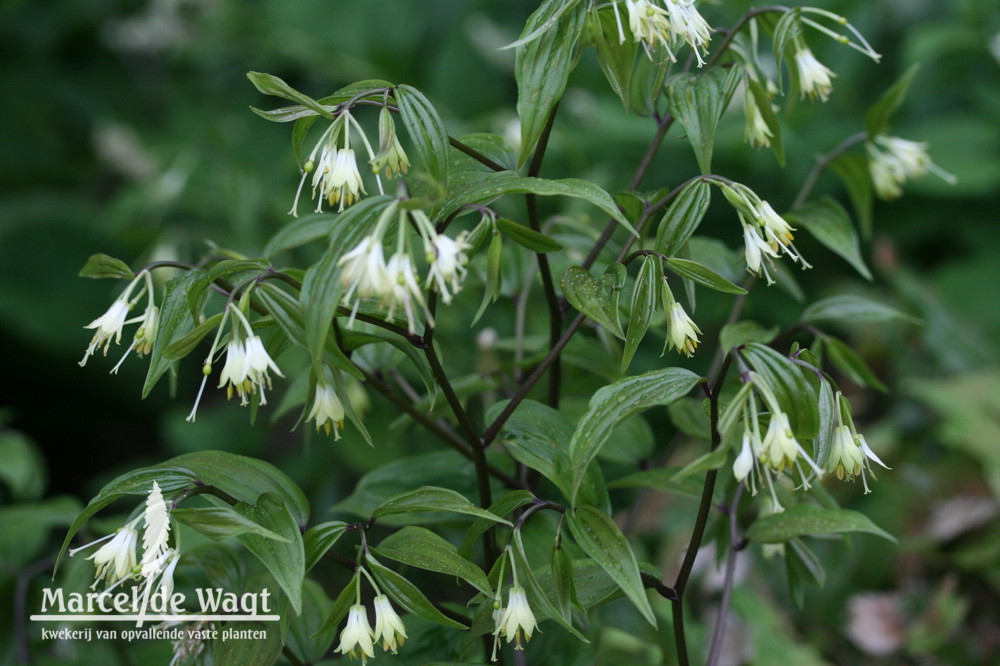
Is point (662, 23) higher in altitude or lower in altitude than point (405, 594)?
higher

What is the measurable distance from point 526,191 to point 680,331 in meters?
0.20

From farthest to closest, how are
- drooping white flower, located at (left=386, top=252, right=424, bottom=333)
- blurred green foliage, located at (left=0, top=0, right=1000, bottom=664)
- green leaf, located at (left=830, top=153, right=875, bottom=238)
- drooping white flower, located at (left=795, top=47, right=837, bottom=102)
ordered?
blurred green foliage, located at (left=0, top=0, right=1000, bottom=664) < green leaf, located at (left=830, top=153, right=875, bottom=238) < drooping white flower, located at (left=795, top=47, right=837, bottom=102) < drooping white flower, located at (left=386, top=252, right=424, bottom=333)

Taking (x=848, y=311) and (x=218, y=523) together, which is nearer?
(x=218, y=523)

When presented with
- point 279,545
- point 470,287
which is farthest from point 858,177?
point 279,545

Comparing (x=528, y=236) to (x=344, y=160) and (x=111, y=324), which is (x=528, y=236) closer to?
(x=344, y=160)

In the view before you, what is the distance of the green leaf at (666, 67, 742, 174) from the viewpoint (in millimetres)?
812

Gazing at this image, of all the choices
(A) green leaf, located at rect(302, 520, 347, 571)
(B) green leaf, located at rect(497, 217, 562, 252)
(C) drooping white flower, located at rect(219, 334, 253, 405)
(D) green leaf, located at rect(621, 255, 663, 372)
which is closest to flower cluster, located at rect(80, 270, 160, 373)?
(C) drooping white flower, located at rect(219, 334, 253, 405)

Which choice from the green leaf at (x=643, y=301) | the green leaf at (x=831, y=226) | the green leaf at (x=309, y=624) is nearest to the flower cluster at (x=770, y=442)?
the green leaf at (x=643, y=301)

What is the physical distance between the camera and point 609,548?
76 cm

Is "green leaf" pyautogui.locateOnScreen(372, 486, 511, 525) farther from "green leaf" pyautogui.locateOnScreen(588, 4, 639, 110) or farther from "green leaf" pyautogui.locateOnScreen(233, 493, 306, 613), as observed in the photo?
"green leaf" pyautogui.locateOnScreen(588, 4, 639, 110)

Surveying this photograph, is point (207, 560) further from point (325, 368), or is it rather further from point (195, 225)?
point (195, 225)

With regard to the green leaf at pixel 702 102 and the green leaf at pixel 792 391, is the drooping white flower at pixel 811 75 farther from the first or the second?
the green leaf at pixel 792 391

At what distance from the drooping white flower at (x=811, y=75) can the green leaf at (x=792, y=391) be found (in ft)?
1.26

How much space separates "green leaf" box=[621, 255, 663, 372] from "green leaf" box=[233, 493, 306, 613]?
0.33m
